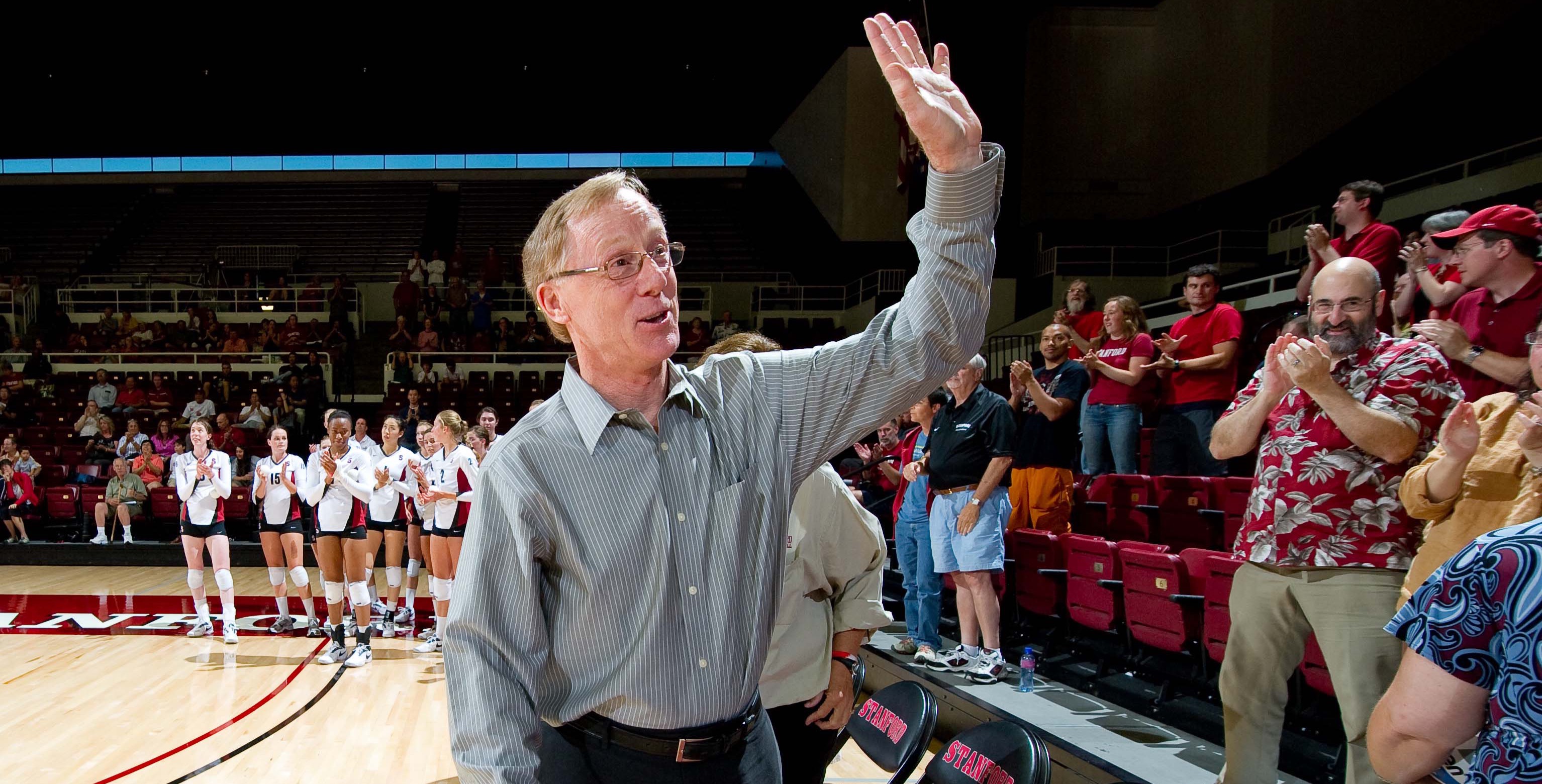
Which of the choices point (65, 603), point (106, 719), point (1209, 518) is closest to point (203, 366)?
point (65, 603)

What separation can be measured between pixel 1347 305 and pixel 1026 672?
247 cm

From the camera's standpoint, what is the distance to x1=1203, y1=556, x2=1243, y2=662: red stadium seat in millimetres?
3840

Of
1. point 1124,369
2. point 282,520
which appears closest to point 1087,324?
point 1124,369

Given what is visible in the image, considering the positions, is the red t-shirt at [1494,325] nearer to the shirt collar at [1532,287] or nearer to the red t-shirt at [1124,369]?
the shirt collar at [1532,287]

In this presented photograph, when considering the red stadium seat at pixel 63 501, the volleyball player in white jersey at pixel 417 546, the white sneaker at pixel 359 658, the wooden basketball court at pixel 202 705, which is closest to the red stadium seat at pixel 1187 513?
the wooden basketball court at pixel 202 705

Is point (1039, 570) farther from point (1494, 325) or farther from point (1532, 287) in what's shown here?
point (1532, 287)

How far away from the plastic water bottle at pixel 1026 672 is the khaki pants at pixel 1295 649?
5.59 ft

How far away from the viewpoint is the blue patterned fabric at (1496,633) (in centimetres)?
104

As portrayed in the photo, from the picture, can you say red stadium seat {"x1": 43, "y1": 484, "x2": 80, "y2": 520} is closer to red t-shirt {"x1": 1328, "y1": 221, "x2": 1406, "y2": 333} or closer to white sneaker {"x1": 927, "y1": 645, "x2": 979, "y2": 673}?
white sneaker {"x1": 927, "y1": 645, "x2": 979, "y2": 673}

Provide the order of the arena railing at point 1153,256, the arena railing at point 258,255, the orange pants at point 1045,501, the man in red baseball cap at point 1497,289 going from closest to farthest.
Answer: the man in red baseball cap at point 1497,289, the orange pants at point 1045,501, the arena railing at point 1153,256, the arena railing at point 258,255

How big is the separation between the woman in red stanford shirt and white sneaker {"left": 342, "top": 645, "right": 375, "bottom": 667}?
4920mm

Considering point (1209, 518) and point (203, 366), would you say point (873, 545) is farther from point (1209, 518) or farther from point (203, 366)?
point (203, 366)

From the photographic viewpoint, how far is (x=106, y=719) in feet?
17.8

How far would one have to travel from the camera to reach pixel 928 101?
1274 mm
